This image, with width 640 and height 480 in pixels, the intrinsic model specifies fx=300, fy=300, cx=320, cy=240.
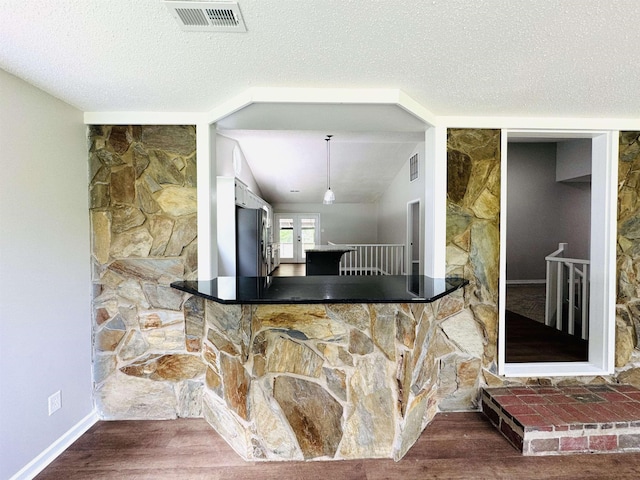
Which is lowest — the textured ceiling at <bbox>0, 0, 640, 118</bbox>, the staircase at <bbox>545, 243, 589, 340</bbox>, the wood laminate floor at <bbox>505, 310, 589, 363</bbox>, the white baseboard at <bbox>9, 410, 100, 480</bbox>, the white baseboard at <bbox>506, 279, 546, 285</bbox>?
the white baseboard at <bbox>9, 410, 100, 480</bbox>

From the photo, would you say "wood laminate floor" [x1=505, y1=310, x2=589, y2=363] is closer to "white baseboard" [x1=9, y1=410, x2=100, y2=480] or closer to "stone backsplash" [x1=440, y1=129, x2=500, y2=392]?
"stone backsplash" [x1=440, y1=129, x2=500, y2=392]

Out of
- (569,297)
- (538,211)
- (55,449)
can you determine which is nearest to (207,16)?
(55,449)

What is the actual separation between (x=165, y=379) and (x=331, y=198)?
168 inches

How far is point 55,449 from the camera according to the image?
5.99ft

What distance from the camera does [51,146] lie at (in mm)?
1867

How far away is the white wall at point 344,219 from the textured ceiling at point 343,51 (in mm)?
8656

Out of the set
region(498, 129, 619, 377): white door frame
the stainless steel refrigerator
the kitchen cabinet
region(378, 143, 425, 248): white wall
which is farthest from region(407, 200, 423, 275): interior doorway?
region(498, 129, 619, 377): white door frame

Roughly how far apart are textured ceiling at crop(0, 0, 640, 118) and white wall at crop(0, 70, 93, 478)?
253 mm

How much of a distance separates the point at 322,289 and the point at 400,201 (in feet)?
19.7

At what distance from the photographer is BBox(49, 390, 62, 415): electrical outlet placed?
183 cm

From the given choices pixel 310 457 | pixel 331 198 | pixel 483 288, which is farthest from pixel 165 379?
pixel 331 198

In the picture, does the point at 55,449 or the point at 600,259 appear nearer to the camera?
the point at 55,449

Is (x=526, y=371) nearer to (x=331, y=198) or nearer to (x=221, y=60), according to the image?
(x=221, y=60)

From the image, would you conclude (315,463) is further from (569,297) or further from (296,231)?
(296,231)
